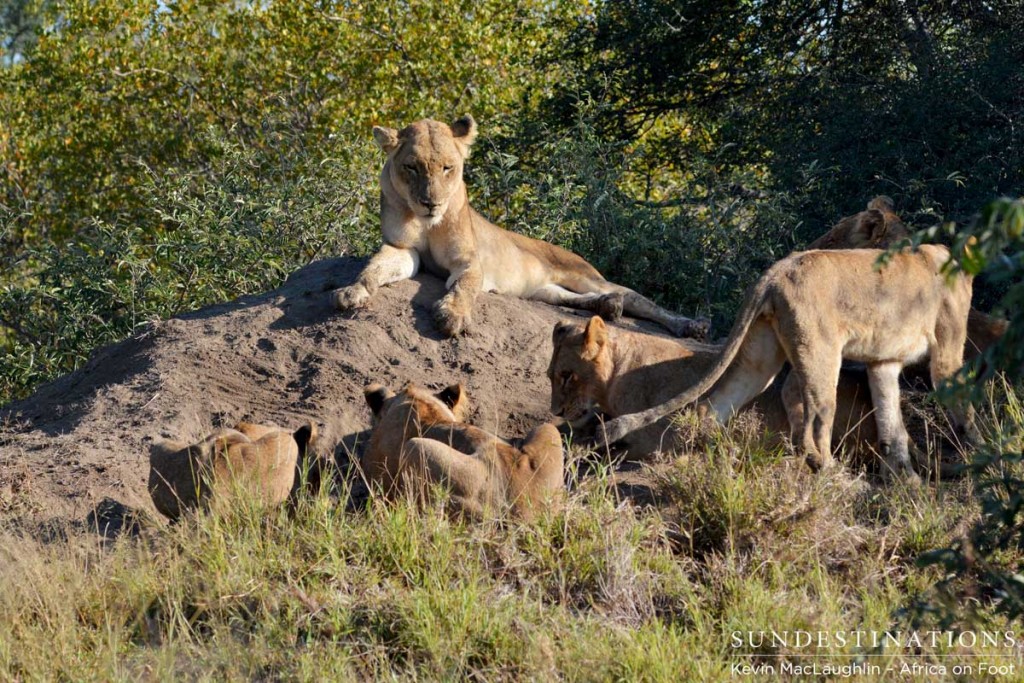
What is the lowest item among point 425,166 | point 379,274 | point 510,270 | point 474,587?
point 474,587

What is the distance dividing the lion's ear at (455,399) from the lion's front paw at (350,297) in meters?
1.20

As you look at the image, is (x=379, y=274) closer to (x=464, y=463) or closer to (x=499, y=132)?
(x=464, y=463)

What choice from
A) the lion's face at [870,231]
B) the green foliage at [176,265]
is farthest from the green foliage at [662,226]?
the lion's face at [870,231]

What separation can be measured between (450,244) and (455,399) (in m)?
2.06

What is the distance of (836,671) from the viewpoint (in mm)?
4605

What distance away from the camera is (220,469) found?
596cm

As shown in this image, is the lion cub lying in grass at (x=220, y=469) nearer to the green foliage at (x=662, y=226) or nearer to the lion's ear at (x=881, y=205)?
the lion's ear at (x=881, y=205)

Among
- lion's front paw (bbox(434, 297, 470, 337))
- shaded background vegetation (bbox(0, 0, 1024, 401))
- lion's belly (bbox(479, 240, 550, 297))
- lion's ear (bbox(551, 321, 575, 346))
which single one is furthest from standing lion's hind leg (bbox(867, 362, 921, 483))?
lion's belly (bbox(479, 240, 550, 297))

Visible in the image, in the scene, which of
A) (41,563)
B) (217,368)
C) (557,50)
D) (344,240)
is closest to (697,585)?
(41,563)

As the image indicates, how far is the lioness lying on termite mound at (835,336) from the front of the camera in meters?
6.56

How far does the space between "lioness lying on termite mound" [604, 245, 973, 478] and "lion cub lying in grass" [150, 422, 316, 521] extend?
1533mm

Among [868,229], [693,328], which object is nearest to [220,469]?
[693,328]

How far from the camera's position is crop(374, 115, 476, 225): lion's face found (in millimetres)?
8594

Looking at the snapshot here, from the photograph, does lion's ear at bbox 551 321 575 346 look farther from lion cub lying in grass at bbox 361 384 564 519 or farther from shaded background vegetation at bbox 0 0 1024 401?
shaded background vegetation at bbox 0 0 1024 401
